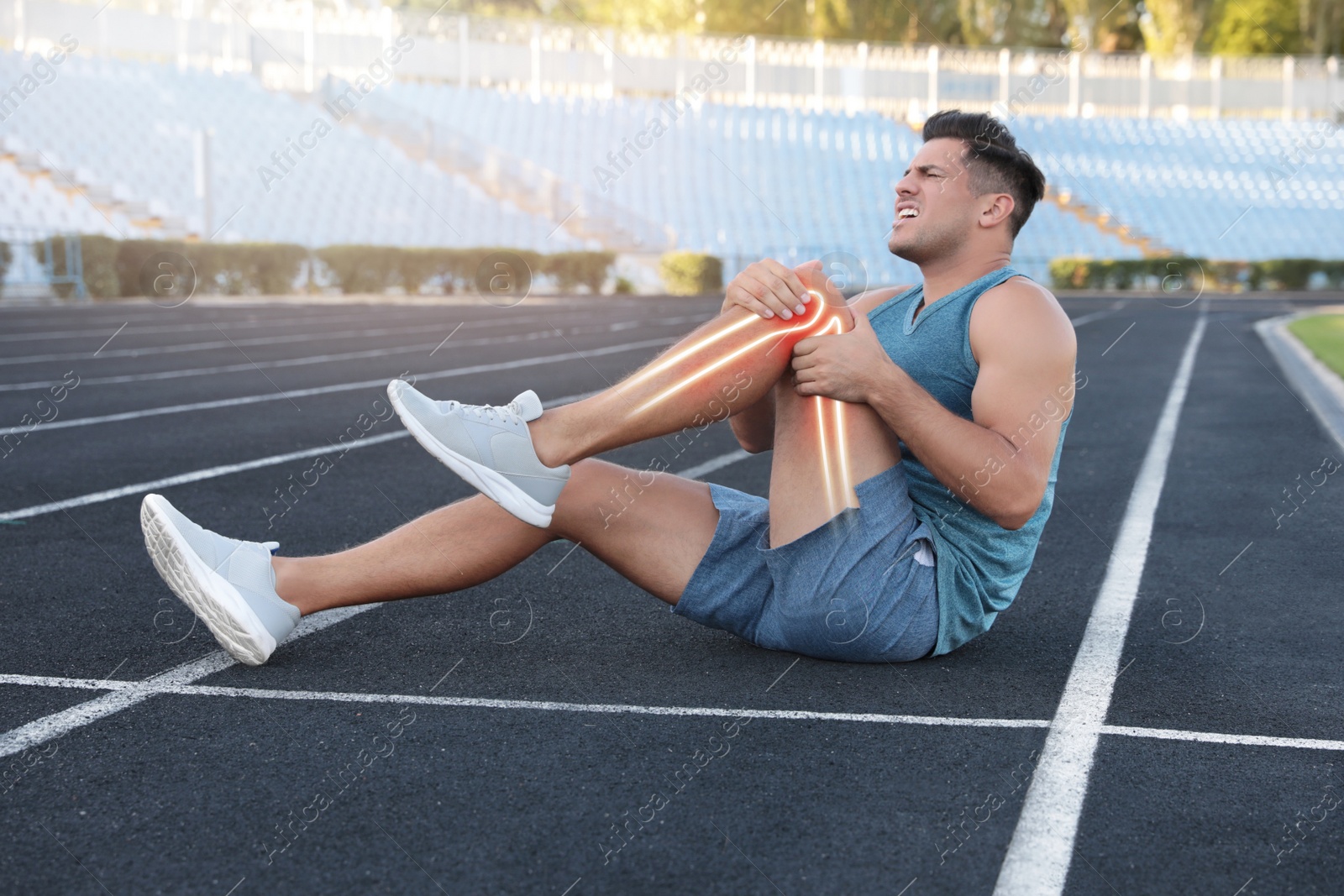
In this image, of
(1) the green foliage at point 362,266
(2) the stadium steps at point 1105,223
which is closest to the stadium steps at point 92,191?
(1) the green foliage at point 362,266

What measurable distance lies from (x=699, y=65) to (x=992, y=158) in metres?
51.1

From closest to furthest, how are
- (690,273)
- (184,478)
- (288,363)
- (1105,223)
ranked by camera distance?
(184,478)
(288,363)
(690,273)
(1105,223)

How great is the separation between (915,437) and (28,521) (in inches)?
162

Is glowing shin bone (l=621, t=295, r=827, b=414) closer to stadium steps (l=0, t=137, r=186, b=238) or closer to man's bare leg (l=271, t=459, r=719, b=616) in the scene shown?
man's bare leg (l=271, t=459, r=719, b=616)

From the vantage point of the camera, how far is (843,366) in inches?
133

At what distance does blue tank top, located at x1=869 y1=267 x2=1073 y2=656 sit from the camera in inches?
143

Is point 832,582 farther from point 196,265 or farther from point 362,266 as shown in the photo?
point 362,266

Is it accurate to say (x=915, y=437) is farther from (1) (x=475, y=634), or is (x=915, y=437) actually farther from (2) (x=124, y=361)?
(2) (x=124, y=361)

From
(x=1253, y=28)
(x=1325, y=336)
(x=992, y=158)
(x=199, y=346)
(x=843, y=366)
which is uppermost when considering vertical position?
(x=1253, y=28)

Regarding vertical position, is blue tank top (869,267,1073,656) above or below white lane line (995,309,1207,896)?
above

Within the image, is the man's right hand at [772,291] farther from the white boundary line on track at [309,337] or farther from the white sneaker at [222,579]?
the white boundary line on track at [309,337]

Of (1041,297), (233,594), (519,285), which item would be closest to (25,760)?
(233,594)

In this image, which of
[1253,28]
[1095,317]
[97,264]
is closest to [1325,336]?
[1095,317]
